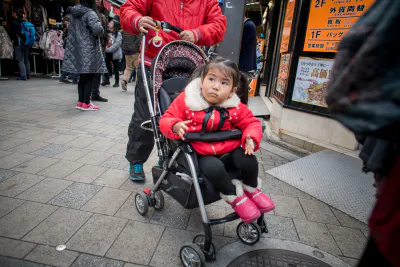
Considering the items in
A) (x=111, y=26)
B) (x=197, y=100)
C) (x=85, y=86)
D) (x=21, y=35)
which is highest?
(x=111, y=26)

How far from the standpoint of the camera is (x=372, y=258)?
815 millimetres

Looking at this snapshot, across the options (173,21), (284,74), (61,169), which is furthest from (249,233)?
(284,74)

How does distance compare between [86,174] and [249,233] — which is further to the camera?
[86,174]

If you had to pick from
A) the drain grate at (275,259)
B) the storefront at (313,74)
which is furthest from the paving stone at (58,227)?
the storefront at (313,74)

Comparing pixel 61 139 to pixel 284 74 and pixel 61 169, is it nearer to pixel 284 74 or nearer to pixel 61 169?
pixel 61 169

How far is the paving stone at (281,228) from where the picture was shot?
2.23m

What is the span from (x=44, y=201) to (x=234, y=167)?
6.08 ft

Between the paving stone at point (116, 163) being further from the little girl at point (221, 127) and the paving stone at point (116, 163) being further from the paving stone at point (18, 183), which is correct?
the little girl at point (221, 127)

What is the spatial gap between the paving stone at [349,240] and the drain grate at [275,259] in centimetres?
36

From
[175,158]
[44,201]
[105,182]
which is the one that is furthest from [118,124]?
[175,158]

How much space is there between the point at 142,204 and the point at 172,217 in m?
0.31

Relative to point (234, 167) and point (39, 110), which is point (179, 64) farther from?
point (39, 110)

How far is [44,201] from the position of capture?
2451mm

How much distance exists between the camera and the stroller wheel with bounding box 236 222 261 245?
6.74 feet
